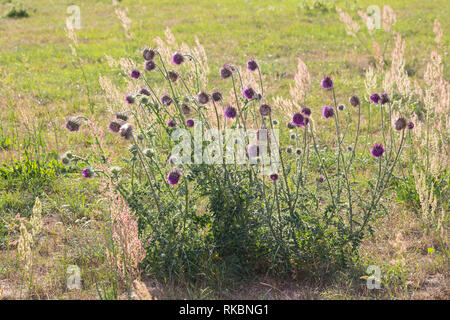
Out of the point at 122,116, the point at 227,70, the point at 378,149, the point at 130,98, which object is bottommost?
the point at 378,149

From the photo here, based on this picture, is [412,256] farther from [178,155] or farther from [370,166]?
[178,155]

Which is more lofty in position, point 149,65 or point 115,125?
point 149,65

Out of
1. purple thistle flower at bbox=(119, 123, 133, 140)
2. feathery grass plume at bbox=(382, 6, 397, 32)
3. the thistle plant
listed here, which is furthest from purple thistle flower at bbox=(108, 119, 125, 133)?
feathery grass plume at bbox=(382, 6, 397, 32)

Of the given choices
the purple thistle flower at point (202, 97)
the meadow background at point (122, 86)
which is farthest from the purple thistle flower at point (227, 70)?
the meadow background at point (122, 86)

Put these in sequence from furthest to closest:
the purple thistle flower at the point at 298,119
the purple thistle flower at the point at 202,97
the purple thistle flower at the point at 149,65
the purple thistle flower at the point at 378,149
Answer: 1. the purple thistle flower at the point at 149,65
2. the purple thistle flower at the point at 202,97
3. the purple thistle flower at the point at 378,149
4. the purple thistle flower at the point at 298,119

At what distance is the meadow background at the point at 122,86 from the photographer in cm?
274

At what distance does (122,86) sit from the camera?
20.4 ft

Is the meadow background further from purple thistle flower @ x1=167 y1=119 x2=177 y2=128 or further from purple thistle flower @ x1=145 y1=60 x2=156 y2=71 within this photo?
purple thistle flower @ x1=145 y1=60 x2=156 y2=71

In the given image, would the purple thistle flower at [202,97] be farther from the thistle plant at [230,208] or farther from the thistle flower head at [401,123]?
the thistle flower head at [401,123]

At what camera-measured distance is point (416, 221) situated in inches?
130

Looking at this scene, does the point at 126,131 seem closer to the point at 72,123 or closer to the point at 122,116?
the point at 122,116

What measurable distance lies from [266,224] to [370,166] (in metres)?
1.68

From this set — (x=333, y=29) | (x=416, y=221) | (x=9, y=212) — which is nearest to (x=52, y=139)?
(x=9, y=212)

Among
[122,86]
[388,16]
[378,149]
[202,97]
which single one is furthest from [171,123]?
[122,86]
